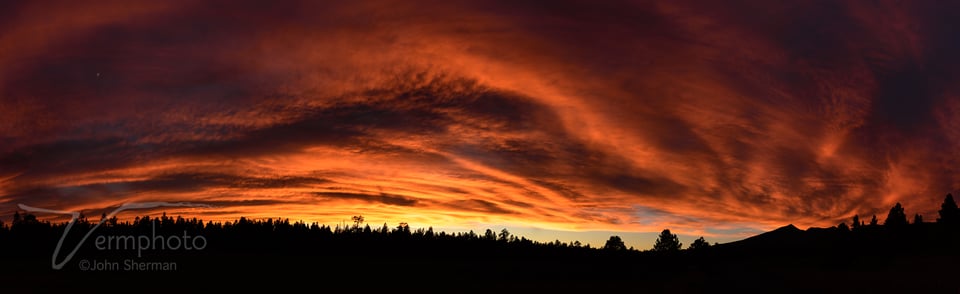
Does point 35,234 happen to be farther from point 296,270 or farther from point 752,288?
point 752,288

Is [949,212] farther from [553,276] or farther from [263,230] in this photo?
[263,230]

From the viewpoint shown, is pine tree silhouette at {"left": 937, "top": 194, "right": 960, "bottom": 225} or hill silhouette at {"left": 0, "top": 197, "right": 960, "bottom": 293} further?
pine tree silhouette at {"left": 937, "top": 194, "right": 960, "bottom": 225}

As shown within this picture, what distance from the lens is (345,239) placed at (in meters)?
174

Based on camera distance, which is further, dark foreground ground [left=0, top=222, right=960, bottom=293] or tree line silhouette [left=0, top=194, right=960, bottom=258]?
tree line silhouette [left=0, top=194, right=960, bottom=258]

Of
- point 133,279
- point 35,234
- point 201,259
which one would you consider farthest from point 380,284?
point 35,234

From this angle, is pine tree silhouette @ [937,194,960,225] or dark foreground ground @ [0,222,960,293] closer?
dark foreground ground @ [0,222,960,293]

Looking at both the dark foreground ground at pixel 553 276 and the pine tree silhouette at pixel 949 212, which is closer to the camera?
the dark foreground ground at pixel 553 276

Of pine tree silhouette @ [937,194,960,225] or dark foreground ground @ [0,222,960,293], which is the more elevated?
pine tree silhouette @ [937,194,960,225]

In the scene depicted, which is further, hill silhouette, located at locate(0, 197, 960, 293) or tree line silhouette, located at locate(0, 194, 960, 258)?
tree line silhouette, located at locate(0, 194, 960, 258)

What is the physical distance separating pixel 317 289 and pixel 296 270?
1488 inches

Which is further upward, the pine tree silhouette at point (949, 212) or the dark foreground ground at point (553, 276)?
the pine tree silhouette at point (949, 212)

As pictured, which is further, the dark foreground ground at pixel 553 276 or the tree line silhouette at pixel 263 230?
the tree line silhouette at pixel 263 230

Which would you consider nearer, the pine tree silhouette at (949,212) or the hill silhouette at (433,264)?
the hill silhouette at (433,264)

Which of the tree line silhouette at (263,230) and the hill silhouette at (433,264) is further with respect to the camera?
the tree line silhouette at (263,230)
